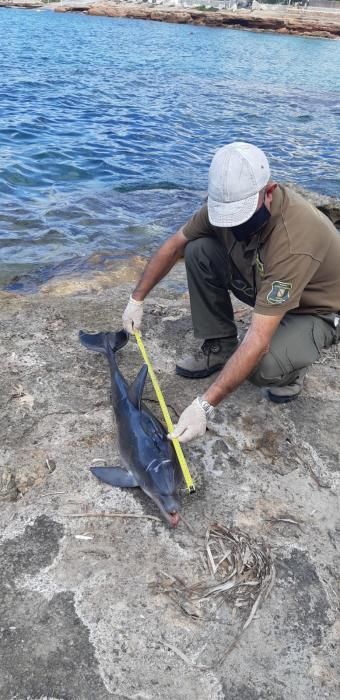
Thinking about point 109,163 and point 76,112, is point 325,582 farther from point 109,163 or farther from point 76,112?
point 76,112

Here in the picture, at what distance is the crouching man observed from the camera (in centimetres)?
291

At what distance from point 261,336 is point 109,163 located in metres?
9.58

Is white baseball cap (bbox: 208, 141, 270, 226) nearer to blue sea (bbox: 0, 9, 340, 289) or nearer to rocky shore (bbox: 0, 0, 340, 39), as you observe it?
blue sea (bbox: 0, 9, 340, 289)

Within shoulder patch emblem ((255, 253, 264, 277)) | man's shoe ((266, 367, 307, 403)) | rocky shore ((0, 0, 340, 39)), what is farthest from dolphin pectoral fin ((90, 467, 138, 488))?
rocky shore ((0, 0, 340, 39))

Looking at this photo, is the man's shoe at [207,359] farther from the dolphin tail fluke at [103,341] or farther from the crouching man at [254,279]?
the dolphin tail fluke at [103,341]

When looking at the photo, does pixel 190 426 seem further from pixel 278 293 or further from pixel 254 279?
pixel 254 279

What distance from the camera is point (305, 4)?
83.8 m

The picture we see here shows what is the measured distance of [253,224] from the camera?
3.01 meters

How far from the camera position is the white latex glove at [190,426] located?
2.90 m

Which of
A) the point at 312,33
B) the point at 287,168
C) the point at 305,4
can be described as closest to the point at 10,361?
the point at 287,168

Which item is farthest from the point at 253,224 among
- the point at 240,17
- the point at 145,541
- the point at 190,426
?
the point at 240,17

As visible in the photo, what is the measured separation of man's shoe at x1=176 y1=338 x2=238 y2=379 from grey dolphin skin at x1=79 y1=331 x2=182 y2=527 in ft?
1.96

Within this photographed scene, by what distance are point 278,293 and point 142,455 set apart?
117cm

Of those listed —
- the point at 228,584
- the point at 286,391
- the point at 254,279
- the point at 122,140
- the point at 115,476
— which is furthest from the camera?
the point at 122,140
